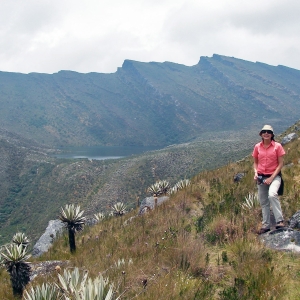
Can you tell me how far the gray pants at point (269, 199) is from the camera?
489cm

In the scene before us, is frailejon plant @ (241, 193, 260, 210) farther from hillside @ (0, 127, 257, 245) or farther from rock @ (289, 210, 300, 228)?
hillside @ (0, 127, 257, 245)

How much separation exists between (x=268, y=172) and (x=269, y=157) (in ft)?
0.86

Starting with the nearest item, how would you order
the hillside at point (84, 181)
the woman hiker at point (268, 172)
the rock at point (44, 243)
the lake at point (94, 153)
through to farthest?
1. the woman hiker at point (268, 172)
2. the rock at point (44, 243)
3. the hillside at point (84, 181)
4. the lake at point (94, 153)

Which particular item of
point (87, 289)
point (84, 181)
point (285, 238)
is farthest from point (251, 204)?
point (84, 181)

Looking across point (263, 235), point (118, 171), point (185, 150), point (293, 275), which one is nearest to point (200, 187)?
point (263, 235)

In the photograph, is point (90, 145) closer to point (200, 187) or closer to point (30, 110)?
point (30, 110)

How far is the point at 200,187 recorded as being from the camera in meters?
9.05

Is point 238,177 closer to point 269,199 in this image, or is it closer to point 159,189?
point 269,199

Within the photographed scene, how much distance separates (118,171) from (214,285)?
59.7 m

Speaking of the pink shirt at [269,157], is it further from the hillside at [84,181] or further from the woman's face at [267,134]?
the hillside at [84,181]

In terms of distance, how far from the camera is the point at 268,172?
530 cm

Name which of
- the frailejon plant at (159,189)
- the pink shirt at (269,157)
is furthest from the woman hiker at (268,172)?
the frailejon plant at (159,189)

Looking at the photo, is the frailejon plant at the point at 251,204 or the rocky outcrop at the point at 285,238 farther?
the frailejon plant at the point at 251,204

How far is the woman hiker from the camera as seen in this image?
4.95 metres
